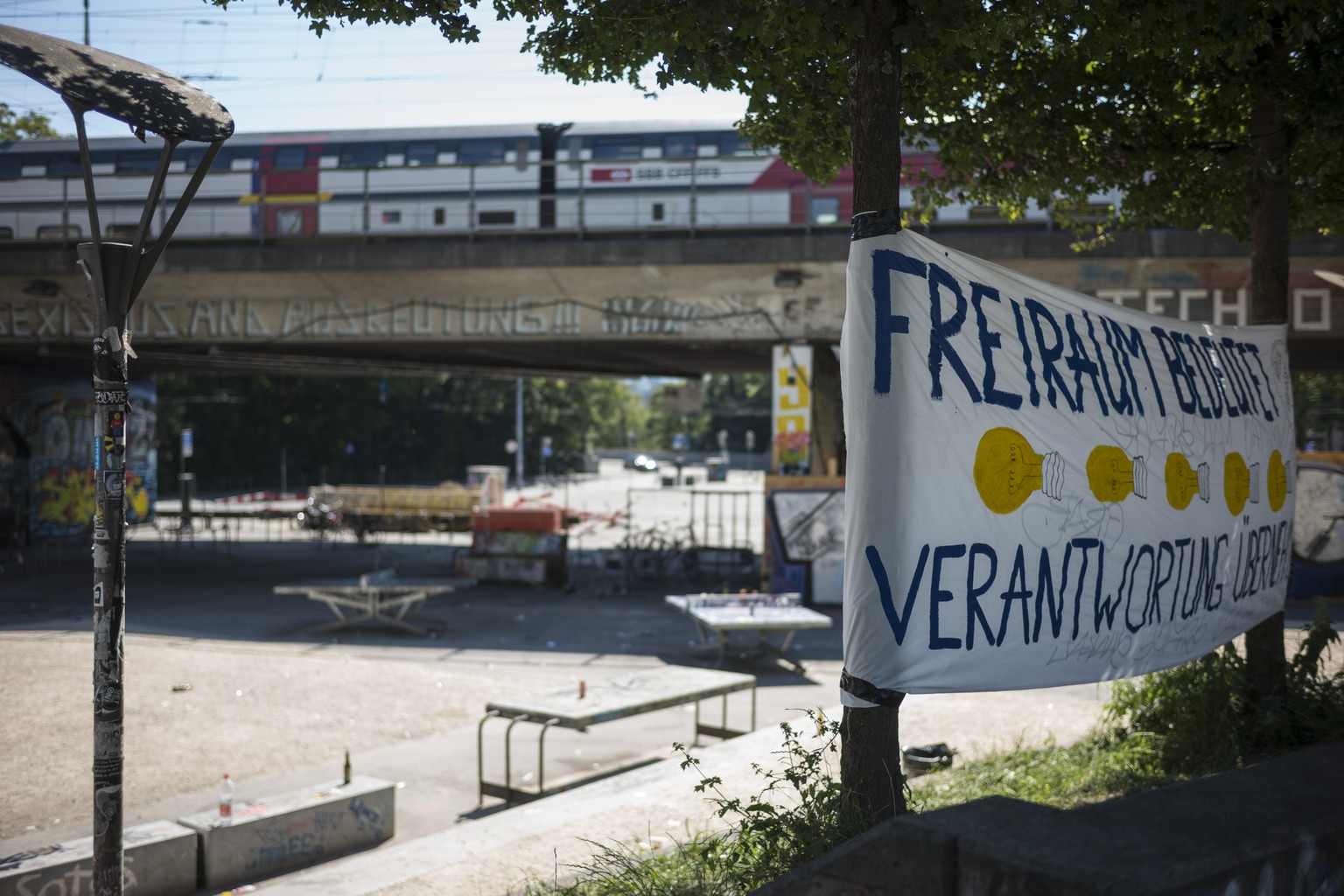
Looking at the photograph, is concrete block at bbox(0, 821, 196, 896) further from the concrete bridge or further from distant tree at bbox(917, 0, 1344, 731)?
the concrete bridge

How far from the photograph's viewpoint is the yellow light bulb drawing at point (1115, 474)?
6121 mm

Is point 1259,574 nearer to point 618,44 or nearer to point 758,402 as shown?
point 618,44

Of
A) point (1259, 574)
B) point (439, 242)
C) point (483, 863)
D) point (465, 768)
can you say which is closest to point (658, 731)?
point (465, 768)

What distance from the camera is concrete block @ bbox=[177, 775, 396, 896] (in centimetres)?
749

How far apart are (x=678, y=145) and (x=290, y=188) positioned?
9162 mm

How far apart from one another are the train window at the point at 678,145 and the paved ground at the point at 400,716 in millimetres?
10970

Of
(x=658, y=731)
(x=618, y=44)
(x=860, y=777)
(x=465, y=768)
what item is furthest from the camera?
(x=658, y=731)

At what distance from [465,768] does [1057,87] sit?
7334mm

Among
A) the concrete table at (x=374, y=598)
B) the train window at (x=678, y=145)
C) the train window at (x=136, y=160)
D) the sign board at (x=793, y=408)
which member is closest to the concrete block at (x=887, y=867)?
the concrete table at (x=374, y=598)

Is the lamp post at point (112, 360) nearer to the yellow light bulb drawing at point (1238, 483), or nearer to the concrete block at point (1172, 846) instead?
the concrete block at point (1172, 846)

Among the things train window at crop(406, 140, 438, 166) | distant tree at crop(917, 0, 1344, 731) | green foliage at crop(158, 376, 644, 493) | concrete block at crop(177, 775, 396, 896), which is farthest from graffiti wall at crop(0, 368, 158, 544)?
distant tree at crop(917, 0, 1344, 731)

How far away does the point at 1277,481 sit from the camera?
839 centimetres

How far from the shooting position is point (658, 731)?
1160cm

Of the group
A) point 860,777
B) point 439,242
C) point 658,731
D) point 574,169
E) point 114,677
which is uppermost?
point 574,169
